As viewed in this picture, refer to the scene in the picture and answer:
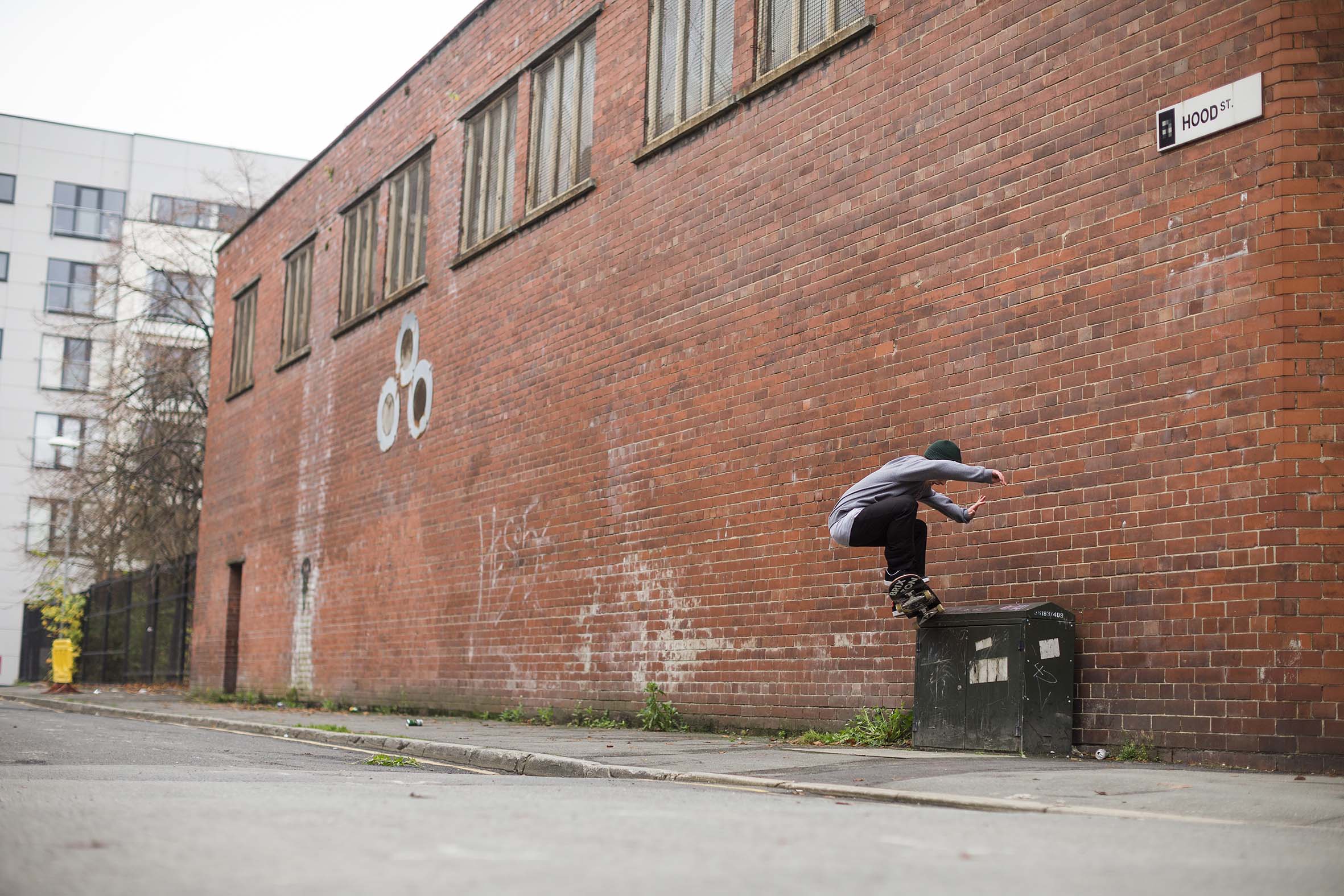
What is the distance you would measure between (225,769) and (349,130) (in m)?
14.3

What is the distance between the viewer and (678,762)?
328 inches

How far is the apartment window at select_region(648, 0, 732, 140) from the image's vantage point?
1200cm

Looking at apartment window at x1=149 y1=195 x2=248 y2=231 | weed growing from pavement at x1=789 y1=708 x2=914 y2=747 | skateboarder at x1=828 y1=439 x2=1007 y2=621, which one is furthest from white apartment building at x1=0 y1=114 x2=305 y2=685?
skateboarder at x1=828 y1=439 x2=1007 y2=621

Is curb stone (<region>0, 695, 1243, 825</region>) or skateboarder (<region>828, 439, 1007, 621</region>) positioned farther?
skateboarder (<region>828, 439, 1007, 621</region>)

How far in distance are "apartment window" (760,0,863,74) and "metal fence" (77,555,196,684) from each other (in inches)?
839

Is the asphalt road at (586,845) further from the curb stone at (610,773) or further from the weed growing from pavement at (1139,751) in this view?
the weed growing from pavement at (1139,751)

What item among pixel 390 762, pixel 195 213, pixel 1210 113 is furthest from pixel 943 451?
pixel 195 213

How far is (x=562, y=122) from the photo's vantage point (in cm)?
1470

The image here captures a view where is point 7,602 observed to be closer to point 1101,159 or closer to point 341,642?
point 341,642

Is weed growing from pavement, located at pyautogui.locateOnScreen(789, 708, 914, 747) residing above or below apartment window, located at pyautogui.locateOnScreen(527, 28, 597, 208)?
below

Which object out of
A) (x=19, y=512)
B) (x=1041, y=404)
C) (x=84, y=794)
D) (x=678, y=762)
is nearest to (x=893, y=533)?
(x=1041, y=404)

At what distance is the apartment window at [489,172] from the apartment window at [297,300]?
589 cm

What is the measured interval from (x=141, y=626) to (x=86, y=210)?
2233cm

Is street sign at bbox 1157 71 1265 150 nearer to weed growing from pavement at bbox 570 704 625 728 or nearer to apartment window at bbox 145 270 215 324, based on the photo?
weed growing from pavement at bbox 570 704 625 728
